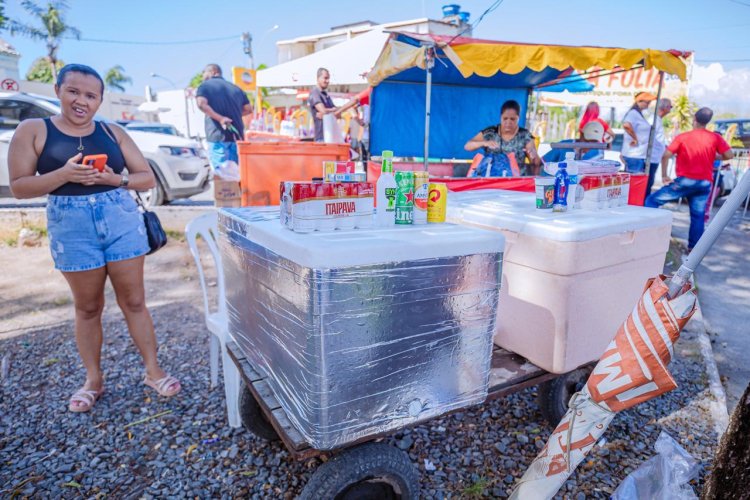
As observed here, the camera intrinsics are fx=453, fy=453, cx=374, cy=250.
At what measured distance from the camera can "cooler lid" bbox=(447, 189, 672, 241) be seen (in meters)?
1.99

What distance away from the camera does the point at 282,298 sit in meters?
1.62

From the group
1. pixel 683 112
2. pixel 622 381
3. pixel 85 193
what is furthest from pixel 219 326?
pixel 683 112

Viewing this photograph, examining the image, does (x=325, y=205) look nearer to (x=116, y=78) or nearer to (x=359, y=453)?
(x=359, y=453)

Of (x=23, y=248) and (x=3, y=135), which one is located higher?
(x=3, y=135)

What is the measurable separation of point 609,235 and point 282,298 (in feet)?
4.95

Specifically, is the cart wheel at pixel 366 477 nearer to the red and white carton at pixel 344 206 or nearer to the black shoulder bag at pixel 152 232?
the red and white carton at pixel 344 206

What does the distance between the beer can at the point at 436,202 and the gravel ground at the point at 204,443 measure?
1.25 m

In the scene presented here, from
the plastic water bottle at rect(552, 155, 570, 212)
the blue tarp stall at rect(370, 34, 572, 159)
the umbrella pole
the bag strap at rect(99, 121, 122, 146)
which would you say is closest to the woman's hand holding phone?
the bag strap at rect(99, 121, 122, 146)

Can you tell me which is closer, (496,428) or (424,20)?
(496,428)

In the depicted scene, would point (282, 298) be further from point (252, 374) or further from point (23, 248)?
point (23, 248)

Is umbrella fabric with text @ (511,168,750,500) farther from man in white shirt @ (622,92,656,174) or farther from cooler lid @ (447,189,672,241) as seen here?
man in white shirt @ (622,92,656,174)

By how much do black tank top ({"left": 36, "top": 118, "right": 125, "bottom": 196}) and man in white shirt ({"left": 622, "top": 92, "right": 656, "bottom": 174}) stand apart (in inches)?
276

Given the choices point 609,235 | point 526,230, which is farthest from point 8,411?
point 609,235

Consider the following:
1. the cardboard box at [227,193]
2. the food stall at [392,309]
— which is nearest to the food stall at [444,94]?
the cardboard box at [227,193]
